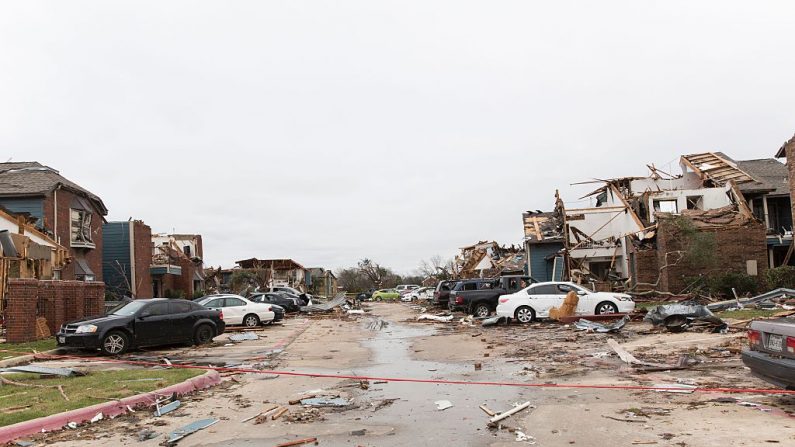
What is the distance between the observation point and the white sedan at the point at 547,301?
22.3m

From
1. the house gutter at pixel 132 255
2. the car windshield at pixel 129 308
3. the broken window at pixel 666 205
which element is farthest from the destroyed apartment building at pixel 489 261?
the car windshield at pixel 129 308

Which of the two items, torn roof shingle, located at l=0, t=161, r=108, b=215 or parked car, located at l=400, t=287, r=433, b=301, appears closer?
torn roof shingle, located at l=0, t=161, r=108, b=215

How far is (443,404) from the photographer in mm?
8742

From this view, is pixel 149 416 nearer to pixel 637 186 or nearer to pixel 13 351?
pixel 13 351

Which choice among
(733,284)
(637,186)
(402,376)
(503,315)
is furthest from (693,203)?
(402,376)

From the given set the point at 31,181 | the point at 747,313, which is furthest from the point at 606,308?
the point at 31,181

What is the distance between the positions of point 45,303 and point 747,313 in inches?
841

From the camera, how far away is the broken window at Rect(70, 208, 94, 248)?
31.7 meters

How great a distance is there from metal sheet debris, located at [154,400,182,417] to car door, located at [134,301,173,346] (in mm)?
8219

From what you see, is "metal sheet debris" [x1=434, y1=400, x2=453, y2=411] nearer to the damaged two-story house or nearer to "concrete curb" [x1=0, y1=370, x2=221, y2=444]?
"concrete curb" [x1=0, y1=370, x2=221, y2=444]

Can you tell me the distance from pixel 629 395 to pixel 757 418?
1860 mm

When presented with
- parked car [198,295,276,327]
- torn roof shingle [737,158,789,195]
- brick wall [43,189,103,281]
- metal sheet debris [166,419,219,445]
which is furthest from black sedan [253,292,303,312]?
metal sheet debris [166,419,219,445]

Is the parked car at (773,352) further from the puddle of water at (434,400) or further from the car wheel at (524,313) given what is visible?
the car wheel at (524,313)

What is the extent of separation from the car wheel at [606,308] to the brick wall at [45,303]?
16877mm
